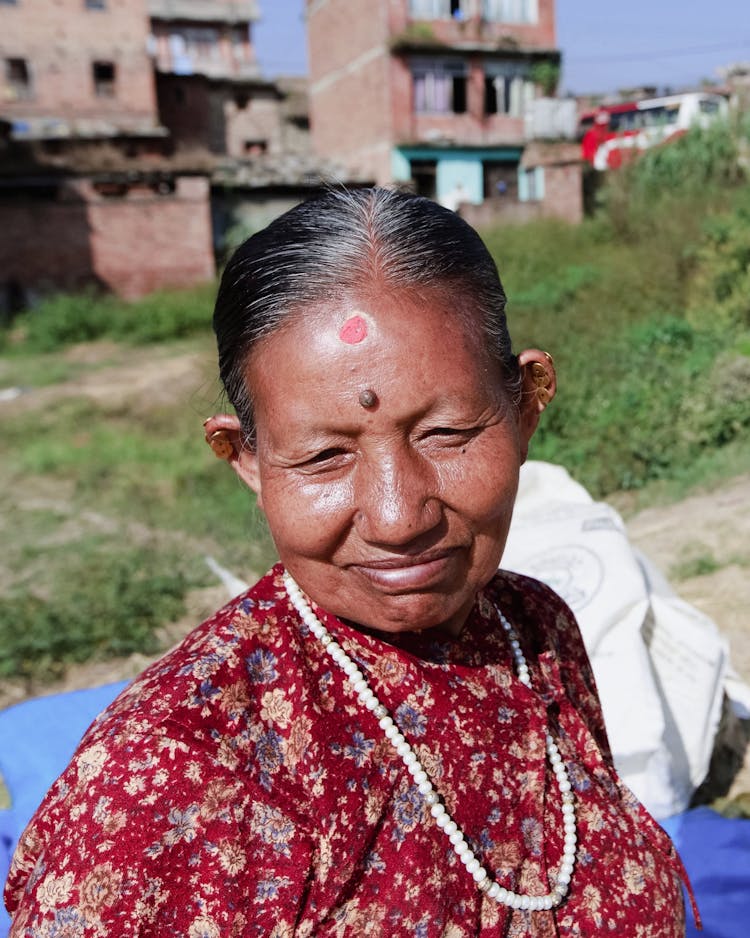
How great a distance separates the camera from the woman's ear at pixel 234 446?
4.04ft

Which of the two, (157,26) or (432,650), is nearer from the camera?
(432,650)

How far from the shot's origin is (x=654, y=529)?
536 cm

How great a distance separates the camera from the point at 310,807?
1047mm

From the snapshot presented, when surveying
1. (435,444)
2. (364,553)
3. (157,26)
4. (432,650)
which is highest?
(157,26)

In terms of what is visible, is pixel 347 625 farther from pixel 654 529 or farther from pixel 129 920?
pixel 654 529

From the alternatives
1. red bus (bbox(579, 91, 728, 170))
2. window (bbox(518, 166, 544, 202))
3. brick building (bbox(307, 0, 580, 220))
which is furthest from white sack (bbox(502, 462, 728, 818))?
window (bbox(518, 166, 544, 202))

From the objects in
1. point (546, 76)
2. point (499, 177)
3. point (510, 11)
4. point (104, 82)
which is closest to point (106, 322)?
point (104, 82)

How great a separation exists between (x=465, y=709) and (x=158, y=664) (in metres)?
0.46

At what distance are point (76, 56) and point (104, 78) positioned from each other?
898 mm

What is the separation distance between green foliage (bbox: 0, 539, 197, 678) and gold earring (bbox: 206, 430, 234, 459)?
3.53 meters

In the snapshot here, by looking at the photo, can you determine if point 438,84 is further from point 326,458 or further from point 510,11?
point 326,458

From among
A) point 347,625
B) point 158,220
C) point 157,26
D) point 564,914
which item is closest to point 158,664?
point 347,625

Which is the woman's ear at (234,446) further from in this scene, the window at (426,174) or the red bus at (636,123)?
the window at (426,174)

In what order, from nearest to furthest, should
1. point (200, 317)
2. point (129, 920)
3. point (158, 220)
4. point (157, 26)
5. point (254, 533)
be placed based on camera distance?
point (129, 920), point (254, 533), point (200, 317), point (158, 220), point (157, 26)
